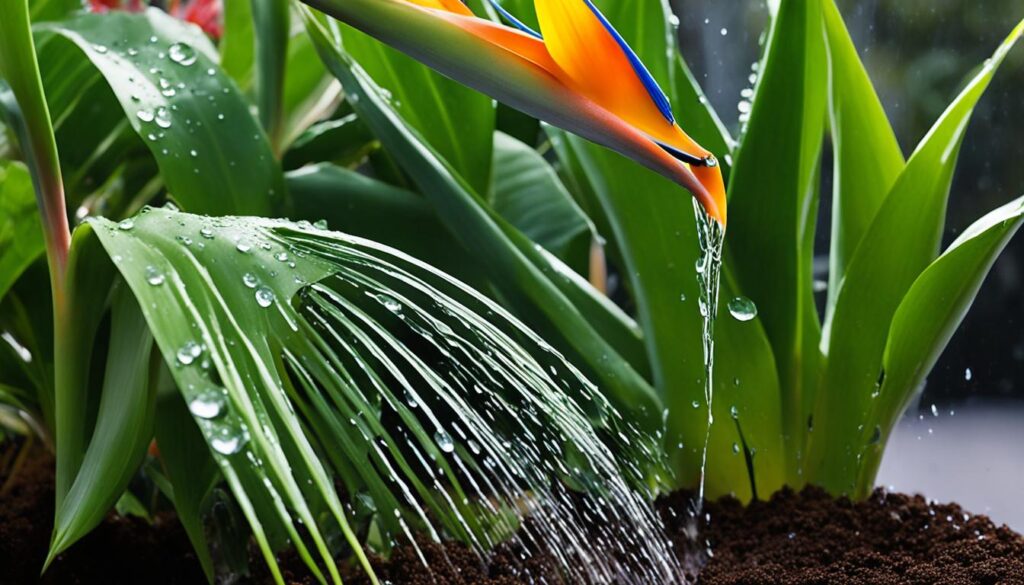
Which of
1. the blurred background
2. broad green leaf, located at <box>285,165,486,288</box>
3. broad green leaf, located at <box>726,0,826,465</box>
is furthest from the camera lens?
the blurred background

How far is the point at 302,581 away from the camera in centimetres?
59

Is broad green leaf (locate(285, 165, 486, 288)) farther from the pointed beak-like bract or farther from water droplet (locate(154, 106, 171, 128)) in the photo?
the pointed beak-like bract

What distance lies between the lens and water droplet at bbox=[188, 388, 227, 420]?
1.15ft

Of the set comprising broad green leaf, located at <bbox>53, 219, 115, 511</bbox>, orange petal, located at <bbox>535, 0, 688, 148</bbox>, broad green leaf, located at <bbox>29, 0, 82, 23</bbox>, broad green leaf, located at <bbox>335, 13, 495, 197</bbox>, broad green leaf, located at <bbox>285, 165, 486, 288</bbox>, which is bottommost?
broad green leaf, located at <bbox>53, 219, 115, 511</bbox>

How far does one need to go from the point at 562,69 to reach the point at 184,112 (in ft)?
1.25

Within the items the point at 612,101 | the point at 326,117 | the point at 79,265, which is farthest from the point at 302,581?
the point at 326,117

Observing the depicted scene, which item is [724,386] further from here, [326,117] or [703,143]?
[326,117]

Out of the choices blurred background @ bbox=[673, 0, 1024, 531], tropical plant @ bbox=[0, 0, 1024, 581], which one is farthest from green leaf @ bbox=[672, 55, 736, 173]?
blurred background @ bbox=[673, 0, 1024, 531]

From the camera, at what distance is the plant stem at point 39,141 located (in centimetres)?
52

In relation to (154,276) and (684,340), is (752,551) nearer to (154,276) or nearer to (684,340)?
(684,340)

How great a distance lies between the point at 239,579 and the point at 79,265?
0.24 m

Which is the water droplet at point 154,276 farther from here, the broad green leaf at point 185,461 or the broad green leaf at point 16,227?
the broad green leaf at point 16,227

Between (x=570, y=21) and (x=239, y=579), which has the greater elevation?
(x=570, y=21)

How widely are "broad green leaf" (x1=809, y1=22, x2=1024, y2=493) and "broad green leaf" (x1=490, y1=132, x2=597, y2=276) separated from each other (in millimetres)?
236
